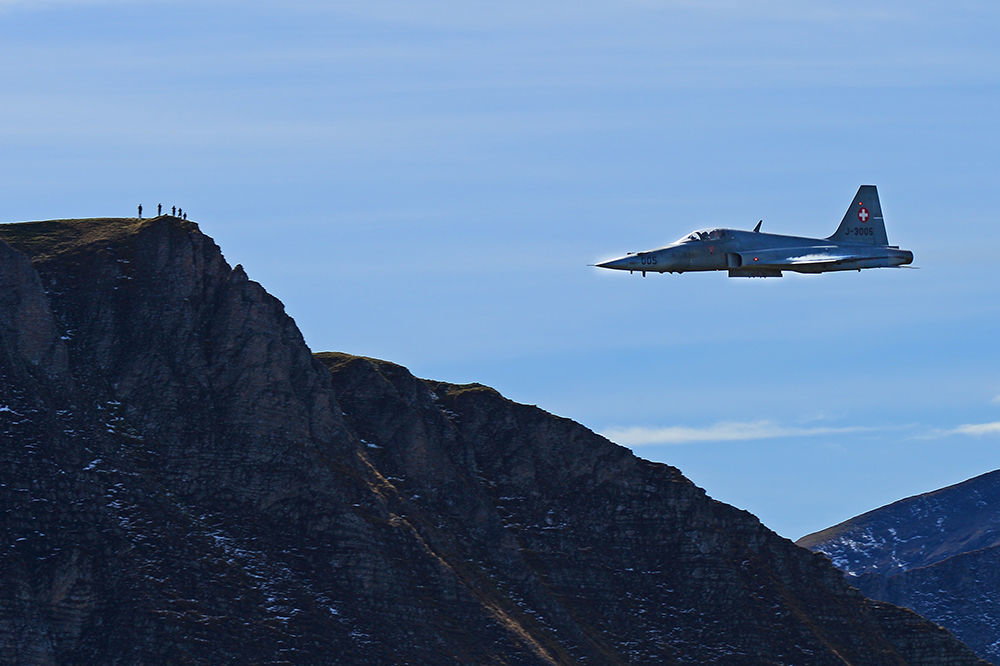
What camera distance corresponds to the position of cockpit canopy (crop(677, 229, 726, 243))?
190 meters

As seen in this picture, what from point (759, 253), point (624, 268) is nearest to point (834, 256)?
point (759, 253)

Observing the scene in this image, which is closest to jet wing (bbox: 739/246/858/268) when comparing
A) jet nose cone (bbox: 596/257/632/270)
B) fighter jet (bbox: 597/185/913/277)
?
fighter jet (bbox: 597/185/913/277)

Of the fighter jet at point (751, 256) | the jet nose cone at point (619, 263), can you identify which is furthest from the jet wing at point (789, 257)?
the jet nose cone at point (619, 263)

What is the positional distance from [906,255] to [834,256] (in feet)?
29.6

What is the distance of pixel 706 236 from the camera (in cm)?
19125

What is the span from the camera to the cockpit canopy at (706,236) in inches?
→ 7500

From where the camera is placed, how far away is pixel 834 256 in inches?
7618

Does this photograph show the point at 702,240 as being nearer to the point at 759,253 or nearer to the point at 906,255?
the point at 759,253

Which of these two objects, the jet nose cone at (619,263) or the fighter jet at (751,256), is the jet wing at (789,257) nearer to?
the fighter jet at (751,256)

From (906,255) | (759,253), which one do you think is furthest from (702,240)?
(906,255)

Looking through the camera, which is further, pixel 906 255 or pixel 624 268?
pixel 906 255

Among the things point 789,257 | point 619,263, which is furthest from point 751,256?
point 619,263

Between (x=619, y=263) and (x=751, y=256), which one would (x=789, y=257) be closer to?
(x=751, y=256)

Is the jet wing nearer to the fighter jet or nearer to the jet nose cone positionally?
the fighter jet
